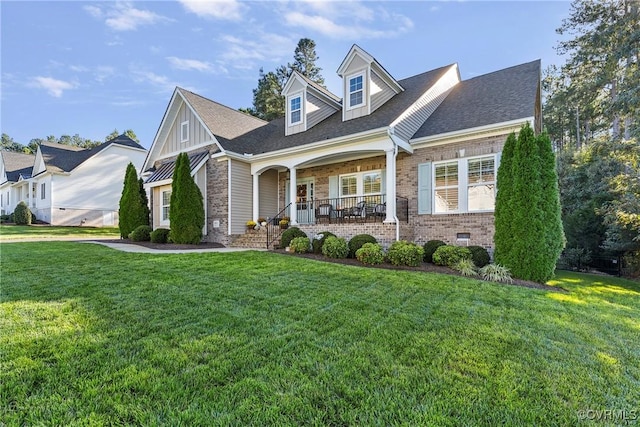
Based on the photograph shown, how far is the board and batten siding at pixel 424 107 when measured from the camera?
10641 millimetres

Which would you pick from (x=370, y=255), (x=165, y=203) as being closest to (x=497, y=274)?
(x=370, y=255)

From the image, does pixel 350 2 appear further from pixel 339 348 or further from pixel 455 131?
pixel 339 348

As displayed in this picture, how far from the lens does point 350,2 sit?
36.1 ft

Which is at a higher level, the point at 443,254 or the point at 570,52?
the point at 570,52

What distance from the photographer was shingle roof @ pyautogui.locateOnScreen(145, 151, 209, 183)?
1335cm

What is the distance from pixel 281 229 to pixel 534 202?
334 inches

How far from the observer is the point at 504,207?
25.2 feet

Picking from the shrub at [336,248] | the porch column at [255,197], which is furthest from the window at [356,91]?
the shrub at [336,248]

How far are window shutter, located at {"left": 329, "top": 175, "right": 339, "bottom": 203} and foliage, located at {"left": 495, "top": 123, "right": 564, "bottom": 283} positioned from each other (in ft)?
22.0

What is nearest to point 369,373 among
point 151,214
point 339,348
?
point 339,348

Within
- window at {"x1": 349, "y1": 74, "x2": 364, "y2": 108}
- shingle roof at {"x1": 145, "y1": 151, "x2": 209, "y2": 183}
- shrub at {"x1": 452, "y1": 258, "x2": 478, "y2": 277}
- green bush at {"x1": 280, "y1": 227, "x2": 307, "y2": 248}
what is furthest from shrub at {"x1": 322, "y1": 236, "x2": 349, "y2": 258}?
shingle roof at {"x1": 145, "y1": 151, "x2": 209, "y2": 183}

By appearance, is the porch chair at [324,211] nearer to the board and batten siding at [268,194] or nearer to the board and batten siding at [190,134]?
the board and batten siding at [268,194]

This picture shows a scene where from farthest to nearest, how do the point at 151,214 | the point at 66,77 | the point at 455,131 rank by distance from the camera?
1. the point at 66,77
2. the point at 151,214
3. the point at 455,131

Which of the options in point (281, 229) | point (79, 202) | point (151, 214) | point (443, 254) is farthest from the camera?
point (79, 202)
